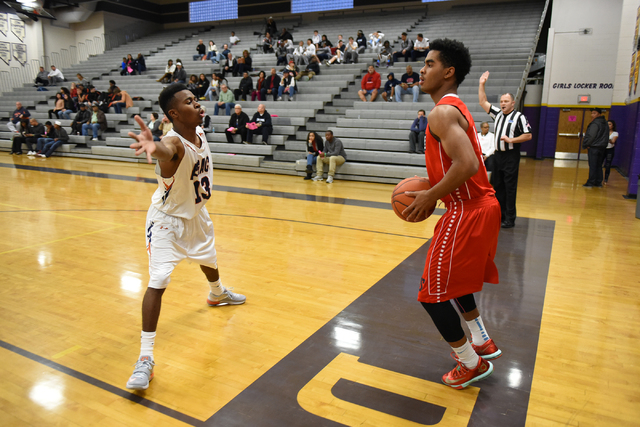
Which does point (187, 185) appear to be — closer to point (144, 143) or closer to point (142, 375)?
point (144, 143)

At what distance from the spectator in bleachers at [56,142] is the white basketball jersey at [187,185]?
43.0 ft

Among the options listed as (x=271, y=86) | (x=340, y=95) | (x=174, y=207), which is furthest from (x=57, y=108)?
(x=174, y=207)

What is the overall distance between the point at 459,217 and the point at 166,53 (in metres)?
21.6

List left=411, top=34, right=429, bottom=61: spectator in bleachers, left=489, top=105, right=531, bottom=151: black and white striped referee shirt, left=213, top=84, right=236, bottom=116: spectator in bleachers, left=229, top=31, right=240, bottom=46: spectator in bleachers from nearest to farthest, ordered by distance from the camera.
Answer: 1. left=489, top=105, right=531, bottom=151: black and white striped referee shirt
2. left=213, top=84, right=236, bottom=116: spectator in bleachers
3. left=411, top=34, right=429, bottom=61: spectator in bleachers
4. left=229, top=31, right=240, bottom=46: spectator in bleachers

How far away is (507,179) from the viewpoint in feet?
18.4

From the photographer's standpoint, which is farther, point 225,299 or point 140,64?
point 140,64

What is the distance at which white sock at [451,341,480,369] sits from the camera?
2219mm

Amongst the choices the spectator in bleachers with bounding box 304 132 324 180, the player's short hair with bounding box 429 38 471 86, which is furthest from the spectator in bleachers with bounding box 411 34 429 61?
the player's short hair with bounding box 429 38 471 86

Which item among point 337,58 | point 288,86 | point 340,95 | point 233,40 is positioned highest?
point 233,40

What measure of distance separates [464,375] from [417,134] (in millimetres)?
7913

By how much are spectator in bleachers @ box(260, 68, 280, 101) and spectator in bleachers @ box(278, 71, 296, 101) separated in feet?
0.42

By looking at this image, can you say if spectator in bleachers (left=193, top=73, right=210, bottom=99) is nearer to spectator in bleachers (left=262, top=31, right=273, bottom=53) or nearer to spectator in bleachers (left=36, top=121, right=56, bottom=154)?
spectator in bleachers (left=262, top=31, right=273, bottom=53)

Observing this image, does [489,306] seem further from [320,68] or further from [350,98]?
[320,68]

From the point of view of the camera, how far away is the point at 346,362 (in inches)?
99.9
